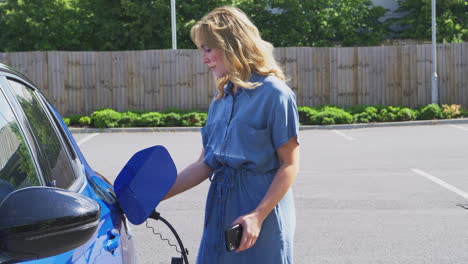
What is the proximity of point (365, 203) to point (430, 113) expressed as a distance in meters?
14.2

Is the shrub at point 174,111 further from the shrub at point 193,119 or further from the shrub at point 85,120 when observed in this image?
the shrub at point 85,120

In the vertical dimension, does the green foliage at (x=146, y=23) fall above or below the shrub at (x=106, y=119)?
above

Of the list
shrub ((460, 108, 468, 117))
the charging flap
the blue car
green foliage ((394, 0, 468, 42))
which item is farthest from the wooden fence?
the charging flap

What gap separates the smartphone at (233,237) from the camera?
8.91 feet

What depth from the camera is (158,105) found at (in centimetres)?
2431

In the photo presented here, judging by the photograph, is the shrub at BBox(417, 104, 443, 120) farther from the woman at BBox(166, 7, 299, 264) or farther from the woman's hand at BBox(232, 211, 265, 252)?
A: the woman's hand at BBox(232, 211, 265, 252)

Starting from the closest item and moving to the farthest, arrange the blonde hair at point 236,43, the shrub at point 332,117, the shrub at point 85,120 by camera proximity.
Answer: the blonde hair at point 236,43 < the shrub at point 332,117 < the shrub at point 85,120

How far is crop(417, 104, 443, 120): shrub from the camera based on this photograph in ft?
74.3

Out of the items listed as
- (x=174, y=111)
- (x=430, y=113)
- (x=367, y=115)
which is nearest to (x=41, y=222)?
(x=367, y=115)

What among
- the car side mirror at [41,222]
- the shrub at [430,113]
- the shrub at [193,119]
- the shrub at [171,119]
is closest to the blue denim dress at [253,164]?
the car side mirror at [41,222]

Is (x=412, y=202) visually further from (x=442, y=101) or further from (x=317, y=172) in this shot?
(x=442, y=101)

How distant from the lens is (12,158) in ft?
7.23

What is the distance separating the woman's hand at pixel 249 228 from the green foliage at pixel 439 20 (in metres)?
31.2

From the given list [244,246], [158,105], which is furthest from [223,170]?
[158,105]
